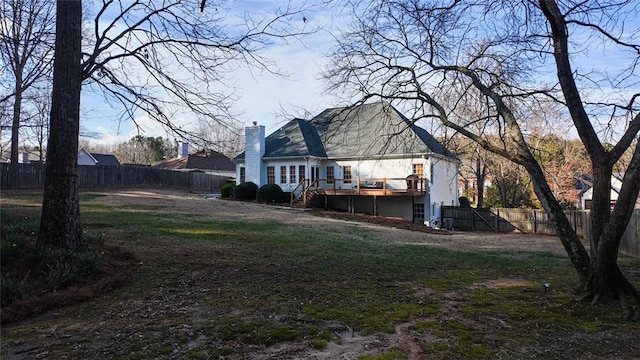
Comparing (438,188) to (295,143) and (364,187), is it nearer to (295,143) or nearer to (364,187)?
(364,187)

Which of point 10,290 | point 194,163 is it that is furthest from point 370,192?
point 194,163

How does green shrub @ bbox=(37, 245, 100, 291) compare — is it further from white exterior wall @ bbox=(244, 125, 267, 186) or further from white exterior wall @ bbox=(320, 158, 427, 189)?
white exterior wall @ bbox=(244, 125, 267, 186)

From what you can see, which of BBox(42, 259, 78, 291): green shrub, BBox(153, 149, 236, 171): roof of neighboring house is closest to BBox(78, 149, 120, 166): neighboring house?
BBox(153, 149, 236, 171): roof of neighboring house

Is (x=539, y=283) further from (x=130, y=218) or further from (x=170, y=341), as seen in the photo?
(x=130, y=218)

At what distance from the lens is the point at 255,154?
97.4ft

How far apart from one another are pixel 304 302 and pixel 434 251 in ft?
24.4

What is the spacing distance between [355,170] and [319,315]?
23.2m

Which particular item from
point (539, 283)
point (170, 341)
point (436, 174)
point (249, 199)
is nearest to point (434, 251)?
point (539, 283)

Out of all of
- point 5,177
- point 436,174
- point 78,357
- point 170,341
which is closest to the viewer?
point 78,357

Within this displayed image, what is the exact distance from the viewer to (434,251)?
11898mm

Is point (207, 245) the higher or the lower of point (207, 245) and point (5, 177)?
the lower

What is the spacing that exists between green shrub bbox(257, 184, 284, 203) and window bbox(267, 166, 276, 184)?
246cm

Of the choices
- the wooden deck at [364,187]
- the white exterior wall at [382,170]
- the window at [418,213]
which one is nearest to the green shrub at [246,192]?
the wooden deck at [364,187]

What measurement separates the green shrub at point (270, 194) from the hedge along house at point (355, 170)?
1044 mm
